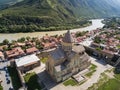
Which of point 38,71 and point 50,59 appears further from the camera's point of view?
point 38,71

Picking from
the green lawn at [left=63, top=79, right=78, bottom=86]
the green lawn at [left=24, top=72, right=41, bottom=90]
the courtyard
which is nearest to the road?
the green lawn at [left=24, top=72, right=41, bottom=90]

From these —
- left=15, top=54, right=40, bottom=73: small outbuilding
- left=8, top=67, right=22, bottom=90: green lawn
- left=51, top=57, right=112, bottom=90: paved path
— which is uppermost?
left=15, top=54, right=40, bottom=73: small outbuilding

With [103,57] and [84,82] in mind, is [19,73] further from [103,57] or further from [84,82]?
[103,57]

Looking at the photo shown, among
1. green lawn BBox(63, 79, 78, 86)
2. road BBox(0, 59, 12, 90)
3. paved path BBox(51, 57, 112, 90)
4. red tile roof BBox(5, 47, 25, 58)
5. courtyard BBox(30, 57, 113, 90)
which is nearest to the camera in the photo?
paved path BBox(51, 57, 112, 90)

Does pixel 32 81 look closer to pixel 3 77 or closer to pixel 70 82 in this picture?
pixel 3 77

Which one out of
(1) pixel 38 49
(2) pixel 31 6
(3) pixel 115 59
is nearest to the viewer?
(3) pixel 115 59

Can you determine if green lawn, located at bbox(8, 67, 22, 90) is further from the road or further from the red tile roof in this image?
the red tile roof

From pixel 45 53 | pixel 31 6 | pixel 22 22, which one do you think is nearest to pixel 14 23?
pixel 22 22

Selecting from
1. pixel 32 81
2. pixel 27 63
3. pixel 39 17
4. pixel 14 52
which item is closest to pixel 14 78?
pixel 32 81
